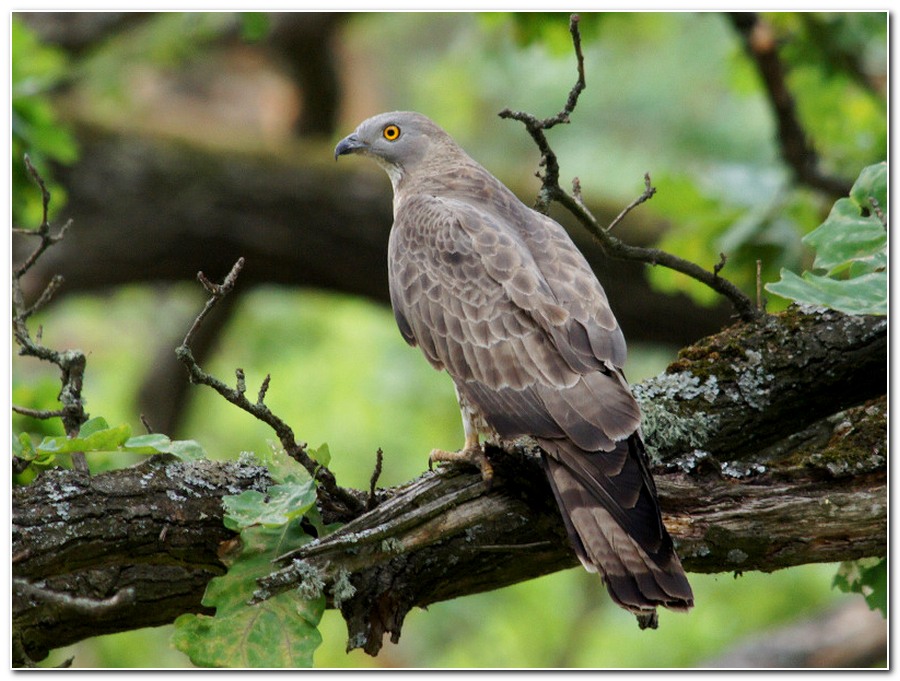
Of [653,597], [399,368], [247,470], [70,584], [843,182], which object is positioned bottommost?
[653,597]

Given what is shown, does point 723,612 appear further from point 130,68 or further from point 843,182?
point 130,68

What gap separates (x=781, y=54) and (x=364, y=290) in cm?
283

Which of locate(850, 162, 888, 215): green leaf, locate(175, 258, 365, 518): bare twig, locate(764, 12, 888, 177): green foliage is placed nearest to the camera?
locate(175, 258, 365, 518): bare twig

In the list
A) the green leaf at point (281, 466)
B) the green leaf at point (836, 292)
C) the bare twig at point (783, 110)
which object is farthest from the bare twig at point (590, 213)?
the bare twig at point (783, 110)

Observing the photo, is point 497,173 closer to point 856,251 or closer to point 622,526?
point 856,251

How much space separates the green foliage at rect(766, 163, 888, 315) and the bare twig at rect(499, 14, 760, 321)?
13.5 inches

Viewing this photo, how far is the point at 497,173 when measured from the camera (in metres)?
7.12

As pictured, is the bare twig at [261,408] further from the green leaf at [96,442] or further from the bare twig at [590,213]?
the bare twig at [590,213]

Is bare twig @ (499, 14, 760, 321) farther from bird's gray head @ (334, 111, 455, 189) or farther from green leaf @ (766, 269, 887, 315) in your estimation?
bird's gray head @ (334, 111, 455, 189)

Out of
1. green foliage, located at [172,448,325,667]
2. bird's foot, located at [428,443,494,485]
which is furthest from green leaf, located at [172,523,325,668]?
bird's foot, located at [428,443,494,485]

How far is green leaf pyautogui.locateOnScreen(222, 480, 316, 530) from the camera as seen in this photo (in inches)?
102

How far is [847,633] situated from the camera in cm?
692

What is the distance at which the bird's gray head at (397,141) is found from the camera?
418cm

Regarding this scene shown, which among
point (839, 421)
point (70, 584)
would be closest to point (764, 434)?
point (839, 421)
